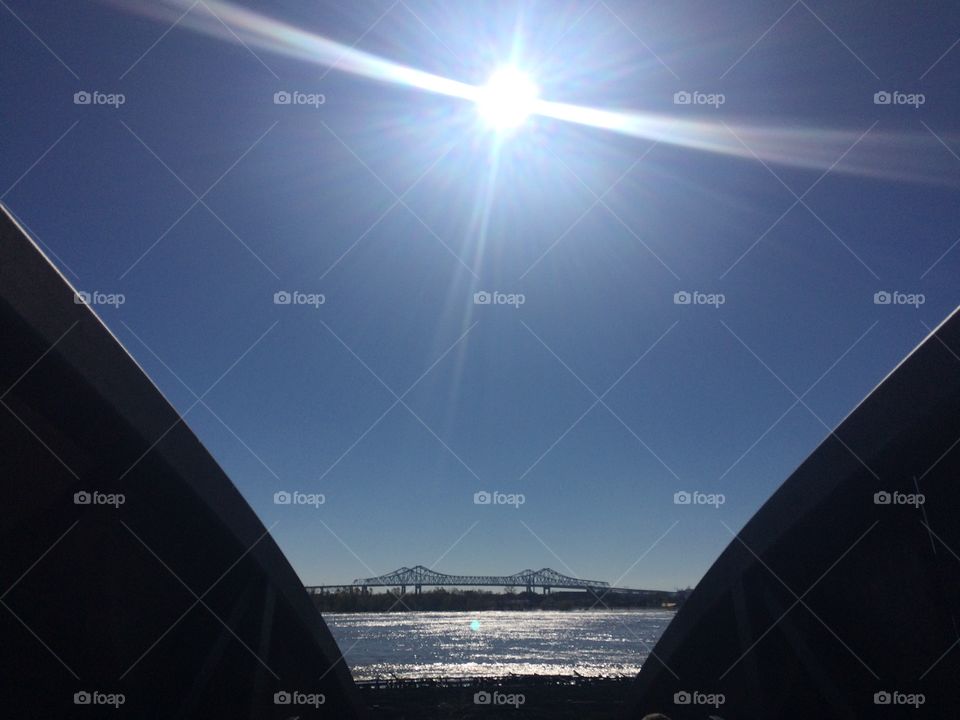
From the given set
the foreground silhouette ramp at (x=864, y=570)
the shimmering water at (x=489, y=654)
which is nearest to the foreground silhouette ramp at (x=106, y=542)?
the foreground silhouette ramp at (x=864, y=570)

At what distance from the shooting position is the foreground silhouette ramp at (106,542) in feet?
21.5

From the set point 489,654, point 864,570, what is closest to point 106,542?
point 864,570

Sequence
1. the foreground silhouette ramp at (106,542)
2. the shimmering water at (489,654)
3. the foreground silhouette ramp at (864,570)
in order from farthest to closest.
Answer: the shimmering water at (489,654) < the foreground silhouette ramp at (864,570) < the foreground silhouette ramp at (106,542)

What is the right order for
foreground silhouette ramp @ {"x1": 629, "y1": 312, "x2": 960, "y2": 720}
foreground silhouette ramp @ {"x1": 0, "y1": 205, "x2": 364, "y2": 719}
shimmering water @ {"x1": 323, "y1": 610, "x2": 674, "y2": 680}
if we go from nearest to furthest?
foreground silhouette ramp @ {"x1": 0, "y1": 205, "x2": 364, "y2": 719}, foreground silhouette ramp @ {"x1": 629, "y1": 312, "x2": 960, "y2": 720}, shimmering water @ {"x1": 323, "y1": 610, "x2": 674, "y2": 680}

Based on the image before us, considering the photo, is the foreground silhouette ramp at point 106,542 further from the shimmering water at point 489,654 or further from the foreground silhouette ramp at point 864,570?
the shimmering water at point 489,654

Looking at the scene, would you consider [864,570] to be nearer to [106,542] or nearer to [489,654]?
[106,542]

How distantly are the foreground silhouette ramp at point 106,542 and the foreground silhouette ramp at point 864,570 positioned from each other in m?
5.98

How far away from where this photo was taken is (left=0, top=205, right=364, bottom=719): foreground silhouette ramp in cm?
654

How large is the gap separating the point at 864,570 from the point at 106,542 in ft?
25.5

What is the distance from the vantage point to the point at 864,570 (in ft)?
29.1

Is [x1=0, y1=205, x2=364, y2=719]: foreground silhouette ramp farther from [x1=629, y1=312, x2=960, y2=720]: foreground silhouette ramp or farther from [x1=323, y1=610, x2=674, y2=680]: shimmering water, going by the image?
[x1=323, y1=610, x2=674, y2=680]: shimmering water

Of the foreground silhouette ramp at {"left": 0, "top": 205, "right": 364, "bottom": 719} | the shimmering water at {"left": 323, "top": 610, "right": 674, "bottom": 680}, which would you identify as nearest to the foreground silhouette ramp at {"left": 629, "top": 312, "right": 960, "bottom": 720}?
the foreground silhouette ramp at {"left": 0, "top": 205, "right": 364, "bottom": 719}

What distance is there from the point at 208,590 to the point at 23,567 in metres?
2.59

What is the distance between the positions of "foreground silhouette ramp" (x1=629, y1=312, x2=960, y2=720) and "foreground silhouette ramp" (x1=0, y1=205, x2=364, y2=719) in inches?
235
